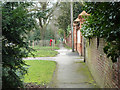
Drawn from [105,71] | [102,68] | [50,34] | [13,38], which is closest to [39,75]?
[102,68]

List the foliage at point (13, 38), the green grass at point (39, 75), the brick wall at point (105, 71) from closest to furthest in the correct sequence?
the brick wall at point (105, 71) < the foliage at point (13, 38) < the green grass at point (39, 75)

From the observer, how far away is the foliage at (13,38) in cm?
338

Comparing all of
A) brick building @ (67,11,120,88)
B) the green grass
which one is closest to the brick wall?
brick building @ (67,11,120,88)

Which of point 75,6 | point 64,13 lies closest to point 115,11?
point 75,6

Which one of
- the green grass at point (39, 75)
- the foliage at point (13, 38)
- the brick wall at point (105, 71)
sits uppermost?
the foliage at point (13, 38)

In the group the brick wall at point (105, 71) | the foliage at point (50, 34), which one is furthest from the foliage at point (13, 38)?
A: the foliage at point (50, 34)

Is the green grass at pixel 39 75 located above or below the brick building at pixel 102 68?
below

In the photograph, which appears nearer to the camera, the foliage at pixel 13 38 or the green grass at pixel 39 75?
the foliage at pixel 13 38

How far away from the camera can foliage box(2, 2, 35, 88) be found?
3.38 meters

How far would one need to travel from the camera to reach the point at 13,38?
144 inches

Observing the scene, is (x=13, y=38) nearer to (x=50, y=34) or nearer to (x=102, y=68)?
(x=102, y=68)

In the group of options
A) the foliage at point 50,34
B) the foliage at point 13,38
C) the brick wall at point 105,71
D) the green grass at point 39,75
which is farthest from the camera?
the foliage at point 50,34

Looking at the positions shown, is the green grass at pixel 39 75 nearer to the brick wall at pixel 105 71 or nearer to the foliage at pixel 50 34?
the brick wall at pixel 105 71

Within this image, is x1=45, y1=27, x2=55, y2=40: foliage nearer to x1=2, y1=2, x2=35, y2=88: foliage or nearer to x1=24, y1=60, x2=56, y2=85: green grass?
x1=24, y1=60, x2=56, y2=85: green grass
